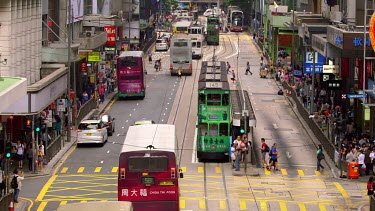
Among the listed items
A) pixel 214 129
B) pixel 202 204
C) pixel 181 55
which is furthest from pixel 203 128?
pixel 181 55

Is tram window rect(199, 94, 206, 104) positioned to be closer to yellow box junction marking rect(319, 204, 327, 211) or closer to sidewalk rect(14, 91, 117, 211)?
sidewalk rect(14, 91, 117, 211)

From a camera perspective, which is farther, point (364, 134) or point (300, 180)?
point (364, 134)

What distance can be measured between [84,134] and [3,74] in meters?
7.69

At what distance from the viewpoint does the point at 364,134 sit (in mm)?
61906

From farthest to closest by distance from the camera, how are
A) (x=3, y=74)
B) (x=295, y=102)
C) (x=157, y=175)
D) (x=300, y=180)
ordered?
(x=295, y=102) < (x=3, y=74) < (x=300, y=180) < (x=157, y=175)

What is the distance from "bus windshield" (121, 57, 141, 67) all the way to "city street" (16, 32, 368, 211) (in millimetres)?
4245

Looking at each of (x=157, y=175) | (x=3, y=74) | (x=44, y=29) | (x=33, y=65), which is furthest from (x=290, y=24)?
(x=157, y=175)

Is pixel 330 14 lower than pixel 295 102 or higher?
higher

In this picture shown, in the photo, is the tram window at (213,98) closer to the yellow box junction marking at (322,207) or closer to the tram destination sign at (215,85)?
the tram destination sign at (215,85)

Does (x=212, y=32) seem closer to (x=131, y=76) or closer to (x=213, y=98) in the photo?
(x=131, y=76)

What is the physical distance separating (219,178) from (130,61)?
3407 cm

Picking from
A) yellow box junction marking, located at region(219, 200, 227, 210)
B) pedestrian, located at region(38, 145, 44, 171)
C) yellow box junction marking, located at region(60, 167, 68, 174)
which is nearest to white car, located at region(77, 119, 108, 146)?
yellow box junction marking, located at region(60, 167, 68, 174)

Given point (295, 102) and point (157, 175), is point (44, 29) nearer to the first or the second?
point (295, 102)

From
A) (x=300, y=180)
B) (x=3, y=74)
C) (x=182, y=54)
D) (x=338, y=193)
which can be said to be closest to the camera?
(x=338, y=193)
